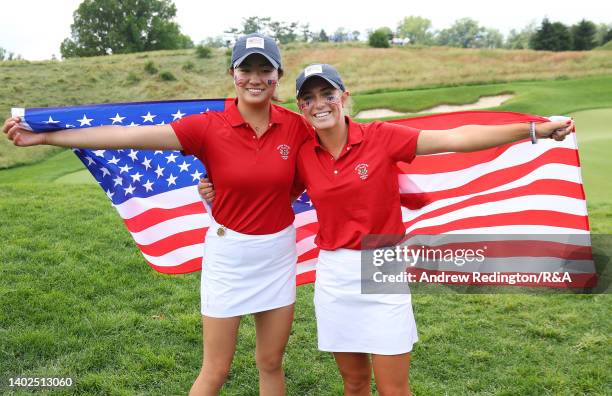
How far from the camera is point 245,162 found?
9.72 ft

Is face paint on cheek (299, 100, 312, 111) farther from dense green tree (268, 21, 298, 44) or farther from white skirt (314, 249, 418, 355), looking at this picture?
dense green tree (268, 21, 298, 44)

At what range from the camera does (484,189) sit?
4102mm

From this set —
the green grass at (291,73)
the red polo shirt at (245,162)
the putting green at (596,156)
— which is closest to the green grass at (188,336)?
the red polo shirt at (245,162)

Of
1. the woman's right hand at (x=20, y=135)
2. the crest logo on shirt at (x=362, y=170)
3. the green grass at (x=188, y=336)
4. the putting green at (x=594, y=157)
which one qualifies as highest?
the woman's right hand at (x=20, y=135)

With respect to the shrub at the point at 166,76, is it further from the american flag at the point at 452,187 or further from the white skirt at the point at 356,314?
the white skirt at the point at 356,314

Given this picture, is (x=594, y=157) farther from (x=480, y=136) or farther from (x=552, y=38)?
(x=552, y=38)

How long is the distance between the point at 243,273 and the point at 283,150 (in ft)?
2.29

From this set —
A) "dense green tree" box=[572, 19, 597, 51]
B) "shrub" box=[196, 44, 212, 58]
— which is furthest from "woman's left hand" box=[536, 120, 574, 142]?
"dense green tree" box=[572, 19, 597, 51]

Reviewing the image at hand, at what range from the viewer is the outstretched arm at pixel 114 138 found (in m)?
2.95

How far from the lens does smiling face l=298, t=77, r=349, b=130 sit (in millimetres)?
2934

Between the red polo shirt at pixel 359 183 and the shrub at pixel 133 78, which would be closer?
the red polo shirt at pixel 359 183

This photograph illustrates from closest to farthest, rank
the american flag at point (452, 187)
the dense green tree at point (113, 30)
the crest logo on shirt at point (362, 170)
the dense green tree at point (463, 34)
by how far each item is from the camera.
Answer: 1. the crest logo on shirt at point (362, 170)
2. the american flag at point (452, 187)
3. the dense green tree at point (113, 30)
4. the dense green tree at point (463, 34)

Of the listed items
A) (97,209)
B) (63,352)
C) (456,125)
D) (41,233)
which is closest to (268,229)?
(456,125)

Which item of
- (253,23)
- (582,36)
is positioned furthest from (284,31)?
(582,36)
